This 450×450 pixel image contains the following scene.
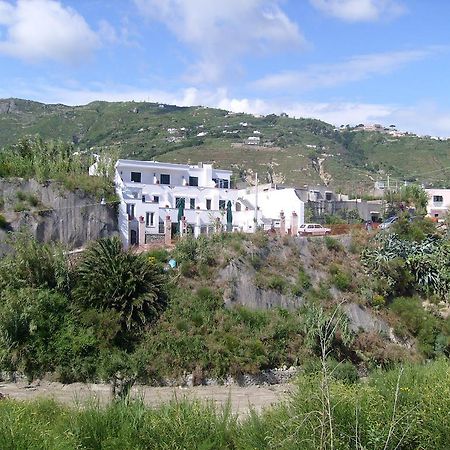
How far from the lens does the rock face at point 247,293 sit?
24.6 metres

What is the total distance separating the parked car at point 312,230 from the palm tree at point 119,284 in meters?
12.2

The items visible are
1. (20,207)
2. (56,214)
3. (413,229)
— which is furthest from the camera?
(413,229)

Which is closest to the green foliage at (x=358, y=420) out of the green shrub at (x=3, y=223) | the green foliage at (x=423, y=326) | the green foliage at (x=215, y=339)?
the green foliage at (x=215, y=339)

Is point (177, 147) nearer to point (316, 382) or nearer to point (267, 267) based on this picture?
point (267, 267)

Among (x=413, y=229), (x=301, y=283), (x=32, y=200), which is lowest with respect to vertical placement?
(x=301, y=283)

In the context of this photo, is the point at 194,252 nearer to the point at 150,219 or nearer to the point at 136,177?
the point at 150,219

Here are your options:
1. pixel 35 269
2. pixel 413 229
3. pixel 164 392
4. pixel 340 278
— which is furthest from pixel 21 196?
pixel 413 229

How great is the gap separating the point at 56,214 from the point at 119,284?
6254 millimetres

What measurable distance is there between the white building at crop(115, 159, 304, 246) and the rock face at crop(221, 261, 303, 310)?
5.67 m

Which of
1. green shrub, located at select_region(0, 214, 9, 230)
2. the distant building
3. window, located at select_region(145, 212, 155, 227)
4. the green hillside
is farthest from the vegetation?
the distant building

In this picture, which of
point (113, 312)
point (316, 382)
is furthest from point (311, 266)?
point (316, 382)

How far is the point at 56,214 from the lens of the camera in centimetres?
2592

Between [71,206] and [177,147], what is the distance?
57218 millimetres

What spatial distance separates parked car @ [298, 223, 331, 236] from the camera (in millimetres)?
32347
